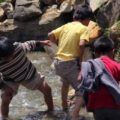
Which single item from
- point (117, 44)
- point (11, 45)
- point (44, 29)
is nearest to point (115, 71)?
point (11, 45)

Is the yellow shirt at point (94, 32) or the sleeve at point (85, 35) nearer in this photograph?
the sleeve at point (85, 35)

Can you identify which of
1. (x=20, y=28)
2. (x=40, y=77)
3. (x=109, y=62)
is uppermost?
(x=109, y=62)

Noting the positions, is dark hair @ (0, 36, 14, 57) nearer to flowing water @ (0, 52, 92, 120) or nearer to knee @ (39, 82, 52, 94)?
knee @ (39, 82, 52, 94)

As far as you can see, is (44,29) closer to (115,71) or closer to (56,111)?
(56,111)

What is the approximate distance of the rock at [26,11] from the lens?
12.2m

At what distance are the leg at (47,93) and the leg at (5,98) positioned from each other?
42 centimetres

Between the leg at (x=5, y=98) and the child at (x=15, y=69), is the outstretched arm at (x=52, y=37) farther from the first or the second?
the leg at (x=5, y=98)

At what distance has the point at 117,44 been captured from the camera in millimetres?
8875

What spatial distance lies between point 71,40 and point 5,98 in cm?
119

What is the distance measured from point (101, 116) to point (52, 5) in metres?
7.69

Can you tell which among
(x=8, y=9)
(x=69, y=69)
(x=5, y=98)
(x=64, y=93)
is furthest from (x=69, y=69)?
(x=8, y=9)

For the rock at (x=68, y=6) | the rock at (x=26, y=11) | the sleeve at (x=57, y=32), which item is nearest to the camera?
the sleeve at (x=57, y=32)

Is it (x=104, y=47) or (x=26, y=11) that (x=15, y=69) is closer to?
(x=104, y=47)

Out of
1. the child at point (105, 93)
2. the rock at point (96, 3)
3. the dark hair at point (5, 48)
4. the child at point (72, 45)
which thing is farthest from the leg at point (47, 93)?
the rock at point (96, 3)
